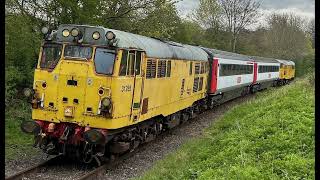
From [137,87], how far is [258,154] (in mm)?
3610

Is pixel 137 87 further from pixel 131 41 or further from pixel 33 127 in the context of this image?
pixel 33 127

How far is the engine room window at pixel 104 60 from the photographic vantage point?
35.0 feet

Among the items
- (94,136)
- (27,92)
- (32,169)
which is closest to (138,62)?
(94,136)

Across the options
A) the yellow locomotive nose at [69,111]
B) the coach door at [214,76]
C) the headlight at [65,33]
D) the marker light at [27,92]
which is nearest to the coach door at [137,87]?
the yellow locomotive nose at [69,111]

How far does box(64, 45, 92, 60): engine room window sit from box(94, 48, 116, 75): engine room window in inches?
8.8

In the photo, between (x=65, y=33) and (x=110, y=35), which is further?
(x=65, y=33)

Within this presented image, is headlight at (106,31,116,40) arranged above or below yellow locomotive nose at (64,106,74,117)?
above

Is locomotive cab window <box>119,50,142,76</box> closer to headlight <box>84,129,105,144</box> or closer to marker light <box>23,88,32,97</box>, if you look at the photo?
headlight <box>84,129,105,144</box>

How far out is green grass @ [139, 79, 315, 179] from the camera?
28.0 ft

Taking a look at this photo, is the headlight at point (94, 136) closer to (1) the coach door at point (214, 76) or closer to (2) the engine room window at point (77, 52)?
(2) the engine room window at point (77, 52)

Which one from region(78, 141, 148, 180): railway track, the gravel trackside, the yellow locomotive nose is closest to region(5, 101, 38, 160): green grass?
the gravel trackside

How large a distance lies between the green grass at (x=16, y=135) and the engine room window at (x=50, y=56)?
2519 mm

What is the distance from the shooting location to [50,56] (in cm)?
1114
